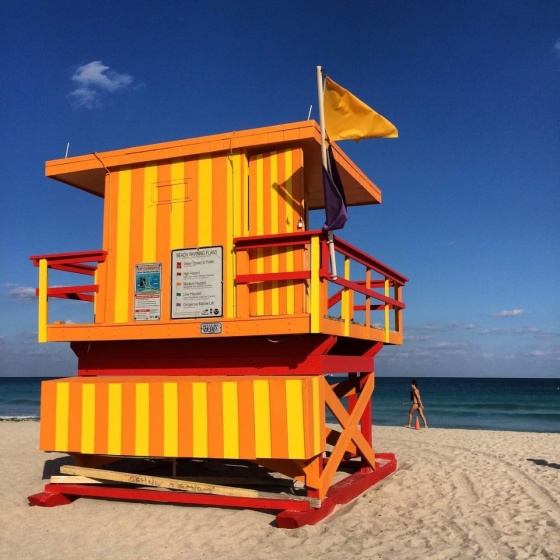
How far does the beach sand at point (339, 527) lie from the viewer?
6918 mm

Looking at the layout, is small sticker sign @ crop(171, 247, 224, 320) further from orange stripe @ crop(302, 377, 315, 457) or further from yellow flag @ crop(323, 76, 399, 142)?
yellow flag @ crop(323, 76, 399, 142)

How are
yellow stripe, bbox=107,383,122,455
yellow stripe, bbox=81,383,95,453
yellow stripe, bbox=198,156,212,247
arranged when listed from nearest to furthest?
yellow stripe, bbox=107,383,122,455 → yellow stripe, bbox=81,383,95,453 → yellow stripe, bbox=198,156,212,247

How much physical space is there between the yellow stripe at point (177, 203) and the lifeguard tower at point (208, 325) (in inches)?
0.7

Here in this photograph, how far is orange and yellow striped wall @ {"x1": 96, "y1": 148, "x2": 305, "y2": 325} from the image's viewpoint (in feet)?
27.8

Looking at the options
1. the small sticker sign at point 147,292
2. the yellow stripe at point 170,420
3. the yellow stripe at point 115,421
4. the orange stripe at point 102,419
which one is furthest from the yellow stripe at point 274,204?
the orange stripe at point 102,419

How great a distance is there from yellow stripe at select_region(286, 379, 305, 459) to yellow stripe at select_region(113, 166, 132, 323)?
2.79 meters

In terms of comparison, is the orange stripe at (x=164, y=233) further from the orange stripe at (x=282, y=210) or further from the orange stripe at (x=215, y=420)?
the orange stripe at (x=282, y=210)

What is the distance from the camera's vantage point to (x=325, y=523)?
7711 mm

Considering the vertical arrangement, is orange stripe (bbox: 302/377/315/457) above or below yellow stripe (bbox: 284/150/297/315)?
below

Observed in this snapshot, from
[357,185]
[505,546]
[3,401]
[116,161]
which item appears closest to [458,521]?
[505,546]

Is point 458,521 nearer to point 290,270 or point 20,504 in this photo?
point 290,270

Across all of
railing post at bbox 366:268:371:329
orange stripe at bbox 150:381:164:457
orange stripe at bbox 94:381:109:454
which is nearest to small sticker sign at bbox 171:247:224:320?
orange stripe at bbox 150:381:164:457

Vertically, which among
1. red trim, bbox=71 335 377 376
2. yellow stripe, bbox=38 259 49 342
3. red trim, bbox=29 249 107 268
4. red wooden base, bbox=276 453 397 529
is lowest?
red wooden base, bbox=276 453 397 529

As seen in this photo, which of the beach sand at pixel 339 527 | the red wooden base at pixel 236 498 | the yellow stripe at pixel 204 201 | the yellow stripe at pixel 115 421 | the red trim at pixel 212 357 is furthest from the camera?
the yellow stripe at pixel 204 201
